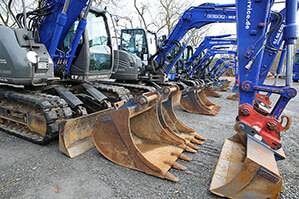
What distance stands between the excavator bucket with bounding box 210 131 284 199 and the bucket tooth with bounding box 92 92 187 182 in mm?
508

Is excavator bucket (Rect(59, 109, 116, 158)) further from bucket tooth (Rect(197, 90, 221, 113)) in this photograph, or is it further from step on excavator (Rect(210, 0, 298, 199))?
bucket tooth (Rect(197, 90, 221, 113))

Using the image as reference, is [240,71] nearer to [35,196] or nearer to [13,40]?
[35,196]

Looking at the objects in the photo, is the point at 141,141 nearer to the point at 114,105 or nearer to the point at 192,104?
the point at 114,105

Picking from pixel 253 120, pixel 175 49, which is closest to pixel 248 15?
pixel 253 120

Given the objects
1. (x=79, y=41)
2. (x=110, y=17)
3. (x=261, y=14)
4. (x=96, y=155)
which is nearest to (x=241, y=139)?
(x=261, y=14)

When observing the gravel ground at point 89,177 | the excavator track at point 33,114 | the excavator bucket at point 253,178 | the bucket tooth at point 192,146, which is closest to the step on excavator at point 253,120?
the excavator bucket at point 253,178

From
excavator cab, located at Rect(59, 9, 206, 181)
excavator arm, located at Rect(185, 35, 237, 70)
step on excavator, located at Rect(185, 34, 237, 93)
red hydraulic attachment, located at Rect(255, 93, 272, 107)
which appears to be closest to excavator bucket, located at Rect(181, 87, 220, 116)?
red hydraulic attachment, located at Rect(255, 93, 272, 107)

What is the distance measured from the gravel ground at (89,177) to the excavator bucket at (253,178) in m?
0.17

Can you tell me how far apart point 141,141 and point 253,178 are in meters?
1.55

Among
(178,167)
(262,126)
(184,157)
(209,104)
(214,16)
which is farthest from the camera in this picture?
(209,104)

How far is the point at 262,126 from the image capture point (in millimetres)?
2326

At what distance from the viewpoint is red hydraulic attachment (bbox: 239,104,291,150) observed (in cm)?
226

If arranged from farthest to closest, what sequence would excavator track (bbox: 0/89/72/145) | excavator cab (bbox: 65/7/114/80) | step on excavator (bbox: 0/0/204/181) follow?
excavator cab (bbox: 65/7/114/80)
excavator track (bbox: 0/89/72/145)
step on excavator (bbox: 0/0/204/181)

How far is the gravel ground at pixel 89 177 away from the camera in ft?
7.04
